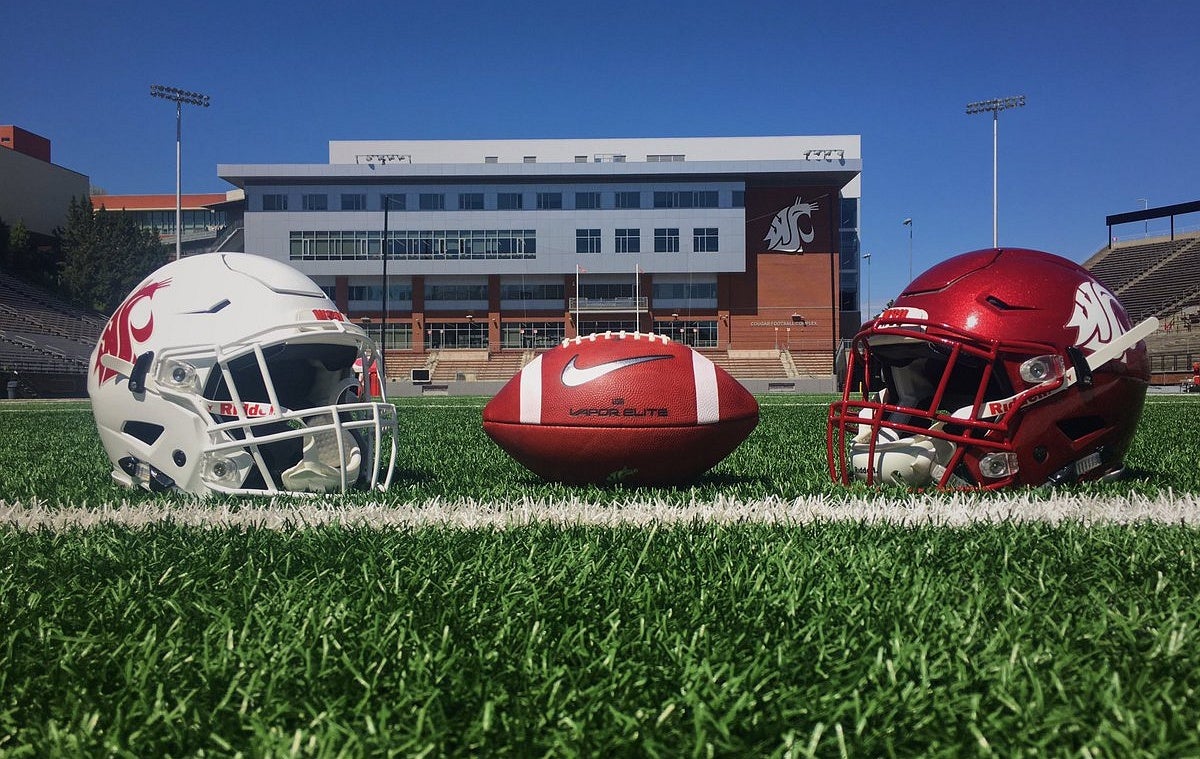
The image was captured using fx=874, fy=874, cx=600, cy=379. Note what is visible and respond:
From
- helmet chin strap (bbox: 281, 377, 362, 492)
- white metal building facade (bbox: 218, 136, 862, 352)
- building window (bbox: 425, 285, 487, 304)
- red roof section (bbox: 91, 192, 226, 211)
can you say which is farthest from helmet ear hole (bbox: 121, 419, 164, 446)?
red roof section (bbox: 91, 192, 226, 211)

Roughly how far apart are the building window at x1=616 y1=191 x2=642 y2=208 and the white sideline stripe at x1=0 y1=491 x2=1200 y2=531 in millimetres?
43090

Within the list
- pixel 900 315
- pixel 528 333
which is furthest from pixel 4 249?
pixel 900 315

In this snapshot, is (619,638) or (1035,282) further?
(1035,282)

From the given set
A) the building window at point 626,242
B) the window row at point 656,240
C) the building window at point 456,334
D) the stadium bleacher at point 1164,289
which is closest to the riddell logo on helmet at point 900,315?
the stadium bleacher at point 1164,289

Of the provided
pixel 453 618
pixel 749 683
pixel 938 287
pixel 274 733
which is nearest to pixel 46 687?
pixel 274 733

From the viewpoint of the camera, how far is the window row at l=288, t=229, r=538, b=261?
4516cm

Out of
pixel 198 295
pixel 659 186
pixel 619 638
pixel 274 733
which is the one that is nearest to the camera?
pixel 274 733

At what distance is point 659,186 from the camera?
1785 inches

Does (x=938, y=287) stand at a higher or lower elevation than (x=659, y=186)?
lower

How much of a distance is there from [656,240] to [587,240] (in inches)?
141

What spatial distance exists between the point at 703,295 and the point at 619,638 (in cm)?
4499

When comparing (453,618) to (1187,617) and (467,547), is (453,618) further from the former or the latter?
(1187,617)

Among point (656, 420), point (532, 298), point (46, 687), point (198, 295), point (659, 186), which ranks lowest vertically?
point (46, 687)

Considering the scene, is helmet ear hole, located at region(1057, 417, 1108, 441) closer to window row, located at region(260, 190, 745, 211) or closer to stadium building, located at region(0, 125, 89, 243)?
window row, located at region(260, 190, 745, 211)
